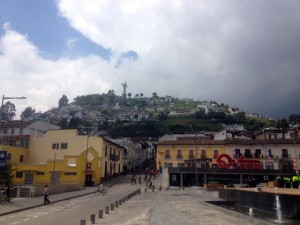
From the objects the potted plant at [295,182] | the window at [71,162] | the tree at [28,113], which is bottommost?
the potted plant at [295,182]

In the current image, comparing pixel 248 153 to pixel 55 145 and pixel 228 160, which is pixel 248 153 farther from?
pixel 55 145

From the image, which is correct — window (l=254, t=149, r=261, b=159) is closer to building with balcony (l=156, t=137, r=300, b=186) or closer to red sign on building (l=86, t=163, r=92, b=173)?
building with balcony (l=156, t=137, r=300, b=186)

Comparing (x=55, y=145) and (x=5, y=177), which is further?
(x=55, y=145)

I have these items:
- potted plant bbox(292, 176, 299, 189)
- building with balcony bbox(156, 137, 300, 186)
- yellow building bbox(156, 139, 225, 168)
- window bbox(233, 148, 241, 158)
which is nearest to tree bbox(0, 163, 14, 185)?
potted plant bbox(292, 176, 299, 189)

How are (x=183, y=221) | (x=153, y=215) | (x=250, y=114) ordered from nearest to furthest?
(x=183, y=221) → (x=153, y=215) → (x=250, y=114)

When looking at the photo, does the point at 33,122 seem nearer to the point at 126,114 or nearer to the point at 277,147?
the point at 277,147

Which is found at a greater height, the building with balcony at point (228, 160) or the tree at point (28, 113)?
the tree at point (28, 113)

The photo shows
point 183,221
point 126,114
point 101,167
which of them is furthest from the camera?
point 126,114

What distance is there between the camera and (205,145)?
68.5 m

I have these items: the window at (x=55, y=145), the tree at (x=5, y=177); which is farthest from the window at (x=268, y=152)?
the tree at (x=5, y=177)

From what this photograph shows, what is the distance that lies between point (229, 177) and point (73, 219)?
38719 mm

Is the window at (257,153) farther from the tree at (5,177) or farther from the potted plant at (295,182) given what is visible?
the tree at (5,177)

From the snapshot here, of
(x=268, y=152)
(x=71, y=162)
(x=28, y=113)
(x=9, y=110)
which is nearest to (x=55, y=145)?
(x=71, y=162)

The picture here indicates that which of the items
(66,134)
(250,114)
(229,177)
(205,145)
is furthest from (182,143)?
(250,114)
